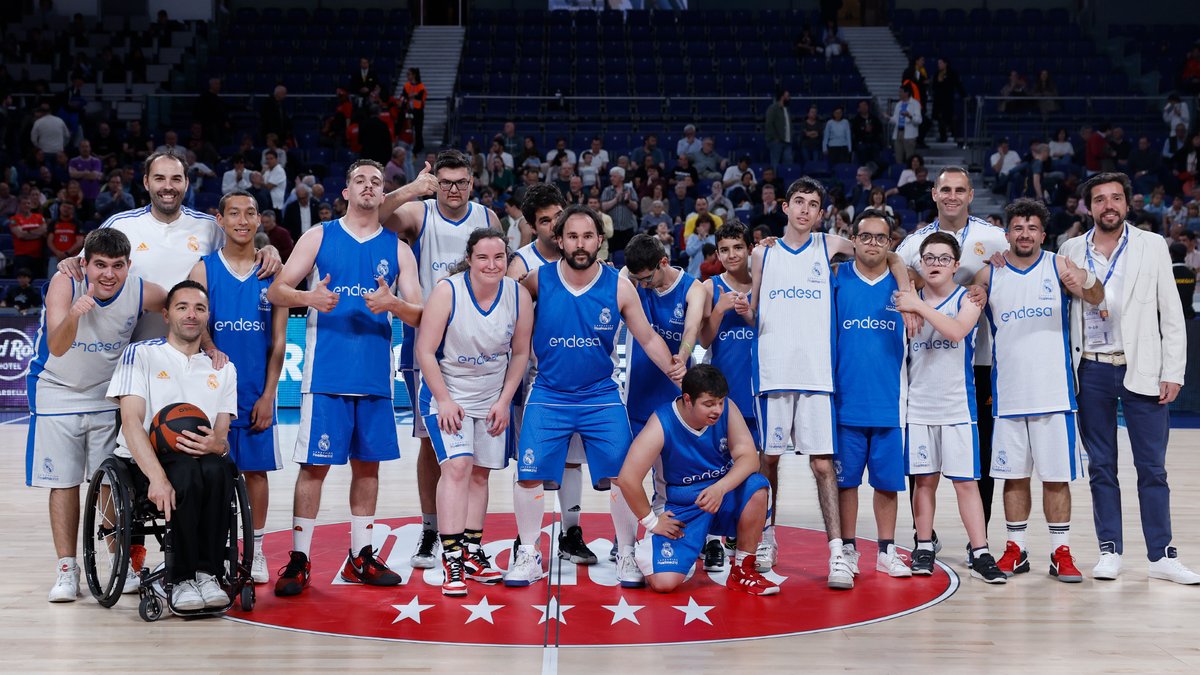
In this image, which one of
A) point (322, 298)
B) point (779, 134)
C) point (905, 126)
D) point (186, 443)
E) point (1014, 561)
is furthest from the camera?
point (905, 126)

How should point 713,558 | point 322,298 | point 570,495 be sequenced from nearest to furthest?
point 322,298 < point 713,558 < point 570,495

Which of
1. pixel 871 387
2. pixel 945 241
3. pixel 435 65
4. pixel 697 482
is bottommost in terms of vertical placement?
pixel 697 482

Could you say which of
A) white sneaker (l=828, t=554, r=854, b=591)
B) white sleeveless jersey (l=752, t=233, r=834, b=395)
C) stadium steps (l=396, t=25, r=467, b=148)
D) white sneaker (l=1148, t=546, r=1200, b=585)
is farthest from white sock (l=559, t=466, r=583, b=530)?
stadium steps (l=396, t=25, r=467, b=148)

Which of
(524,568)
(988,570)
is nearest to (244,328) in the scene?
(524,568)

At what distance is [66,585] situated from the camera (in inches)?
215

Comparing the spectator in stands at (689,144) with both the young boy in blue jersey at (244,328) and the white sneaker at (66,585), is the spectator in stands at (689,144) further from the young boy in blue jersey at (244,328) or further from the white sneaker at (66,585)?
the white sneaker at (66,585)

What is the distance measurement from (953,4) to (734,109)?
24.4 ft

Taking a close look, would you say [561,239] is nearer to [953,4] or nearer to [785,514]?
[785,514]

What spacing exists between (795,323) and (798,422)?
0.50m

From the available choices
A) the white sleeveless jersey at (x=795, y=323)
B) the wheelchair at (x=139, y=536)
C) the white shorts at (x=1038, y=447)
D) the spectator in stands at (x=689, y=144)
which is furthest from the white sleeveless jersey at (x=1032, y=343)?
the spectator in stands at (x=689, y=144)

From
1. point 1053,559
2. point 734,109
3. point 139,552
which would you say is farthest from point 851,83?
point 139,552

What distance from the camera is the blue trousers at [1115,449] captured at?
585cm

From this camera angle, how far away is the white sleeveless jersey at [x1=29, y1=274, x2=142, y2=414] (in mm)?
5461

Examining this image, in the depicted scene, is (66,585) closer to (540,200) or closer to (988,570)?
(540,200)
